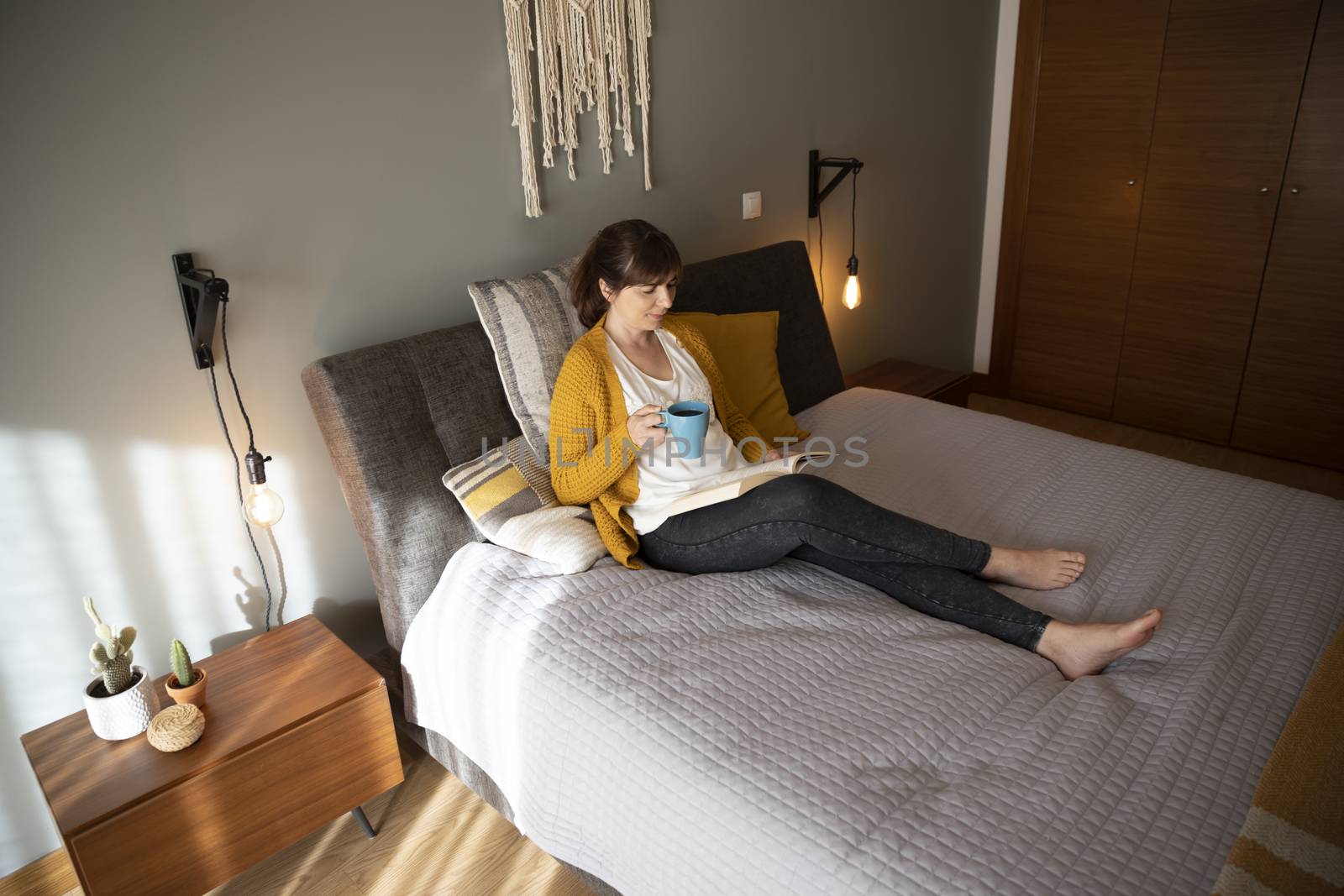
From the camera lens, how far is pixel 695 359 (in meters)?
2.14

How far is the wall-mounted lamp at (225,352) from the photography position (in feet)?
5.57

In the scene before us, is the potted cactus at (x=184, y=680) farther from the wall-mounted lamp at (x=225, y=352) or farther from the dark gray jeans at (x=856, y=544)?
the dark gray jeans at (x=856, y=544)

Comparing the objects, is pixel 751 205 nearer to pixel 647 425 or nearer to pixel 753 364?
pixel 753 364

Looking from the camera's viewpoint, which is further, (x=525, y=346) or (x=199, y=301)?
(x=525, y=346)

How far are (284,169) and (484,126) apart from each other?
1.62 feet

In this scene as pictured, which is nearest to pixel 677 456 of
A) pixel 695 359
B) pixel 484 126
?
pixel 695 359

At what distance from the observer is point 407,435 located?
6.26 feet

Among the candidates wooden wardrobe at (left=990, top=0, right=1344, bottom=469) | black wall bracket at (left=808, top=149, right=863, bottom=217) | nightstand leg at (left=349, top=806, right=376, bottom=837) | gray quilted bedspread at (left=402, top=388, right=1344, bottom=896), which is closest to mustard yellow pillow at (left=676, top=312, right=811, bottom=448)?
gray quilted bedspread at (left=402, top=388, right=1344, bottom=896)

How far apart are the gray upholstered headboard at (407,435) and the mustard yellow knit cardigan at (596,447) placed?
20 centimetres

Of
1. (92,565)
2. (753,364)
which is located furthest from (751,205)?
(92,565)

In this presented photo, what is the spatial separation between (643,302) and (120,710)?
48.7 inches

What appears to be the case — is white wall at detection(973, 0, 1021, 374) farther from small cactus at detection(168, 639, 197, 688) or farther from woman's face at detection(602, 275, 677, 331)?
small cactus at detection(168, 639, 197, 688)

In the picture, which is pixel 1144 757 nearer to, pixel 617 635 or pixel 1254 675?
pixel 1254 675

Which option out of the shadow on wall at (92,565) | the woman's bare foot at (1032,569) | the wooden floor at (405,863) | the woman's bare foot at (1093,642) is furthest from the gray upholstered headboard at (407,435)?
the woman's bare foot at (1093,642)
